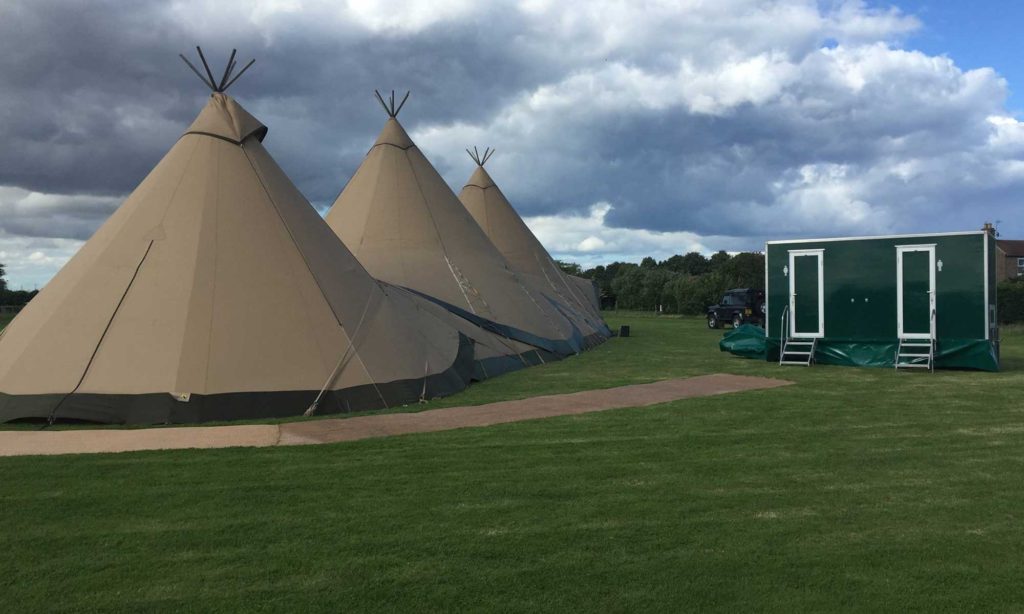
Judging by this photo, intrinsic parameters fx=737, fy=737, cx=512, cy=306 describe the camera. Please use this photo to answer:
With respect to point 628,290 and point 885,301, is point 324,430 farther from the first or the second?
point 628,290

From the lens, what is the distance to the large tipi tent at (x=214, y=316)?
9.49 m

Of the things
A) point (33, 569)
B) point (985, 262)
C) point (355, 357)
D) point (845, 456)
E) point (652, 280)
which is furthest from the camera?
A: point (652, 280)

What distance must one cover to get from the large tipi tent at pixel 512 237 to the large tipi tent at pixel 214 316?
13.3 m

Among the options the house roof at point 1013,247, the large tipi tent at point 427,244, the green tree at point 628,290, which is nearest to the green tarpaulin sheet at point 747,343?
the large tipi tent at point 427,244

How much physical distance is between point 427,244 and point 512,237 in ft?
27.4

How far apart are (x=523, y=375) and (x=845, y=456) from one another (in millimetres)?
8488

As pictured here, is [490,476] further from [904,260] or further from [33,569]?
[904,260]

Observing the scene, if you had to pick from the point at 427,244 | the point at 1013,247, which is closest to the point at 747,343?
the point at 427,244

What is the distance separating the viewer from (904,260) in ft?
50.3

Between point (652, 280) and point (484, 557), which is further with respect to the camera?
point (652, 280)

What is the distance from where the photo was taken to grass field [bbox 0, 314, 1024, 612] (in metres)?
4.01

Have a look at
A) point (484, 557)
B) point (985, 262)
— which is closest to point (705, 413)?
point (484, 557)

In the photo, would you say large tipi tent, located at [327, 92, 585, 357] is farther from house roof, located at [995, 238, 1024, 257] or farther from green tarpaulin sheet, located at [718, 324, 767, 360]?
house roof, located at [995, 238, 1024, 257]

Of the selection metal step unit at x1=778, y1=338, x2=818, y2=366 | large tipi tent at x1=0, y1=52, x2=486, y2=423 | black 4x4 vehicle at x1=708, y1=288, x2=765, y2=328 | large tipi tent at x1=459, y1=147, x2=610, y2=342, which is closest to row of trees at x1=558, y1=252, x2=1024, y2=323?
black 4x4 vehicle at x1=708, y1=288, x2=765, y2=328
